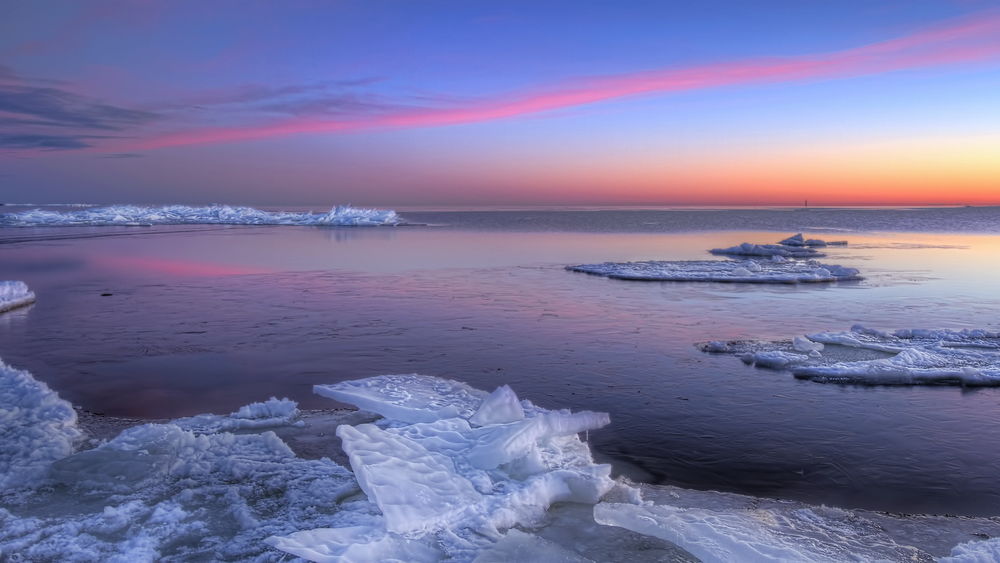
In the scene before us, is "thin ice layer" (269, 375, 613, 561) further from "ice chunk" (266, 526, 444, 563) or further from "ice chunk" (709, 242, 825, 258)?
"ice chunk" (709, 242, 825, 258)

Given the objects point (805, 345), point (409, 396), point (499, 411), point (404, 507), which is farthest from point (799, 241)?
point (404, 507)

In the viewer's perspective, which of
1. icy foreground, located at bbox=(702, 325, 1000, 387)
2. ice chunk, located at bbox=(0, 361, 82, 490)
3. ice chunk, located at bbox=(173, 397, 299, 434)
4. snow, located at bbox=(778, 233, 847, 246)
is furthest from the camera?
snow, located at bbox=(778, 233, 847, 246)

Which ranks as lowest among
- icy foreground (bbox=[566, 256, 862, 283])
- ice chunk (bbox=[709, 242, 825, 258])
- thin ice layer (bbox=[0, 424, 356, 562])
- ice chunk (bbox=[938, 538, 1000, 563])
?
thin ice layer (bbox=[0, 424, 356, 562])

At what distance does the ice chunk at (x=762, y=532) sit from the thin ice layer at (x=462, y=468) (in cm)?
46

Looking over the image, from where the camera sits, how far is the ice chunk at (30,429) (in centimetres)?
462

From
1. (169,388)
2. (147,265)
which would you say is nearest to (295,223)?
(147,265)

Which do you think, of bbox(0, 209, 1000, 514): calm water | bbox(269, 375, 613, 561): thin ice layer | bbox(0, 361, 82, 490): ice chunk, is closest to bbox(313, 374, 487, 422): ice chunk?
bbox(269, 375, 613, 561): thin ice layer

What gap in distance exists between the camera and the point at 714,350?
8367mm

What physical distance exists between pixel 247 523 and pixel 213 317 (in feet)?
25.1

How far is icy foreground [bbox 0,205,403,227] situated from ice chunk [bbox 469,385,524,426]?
46.0m

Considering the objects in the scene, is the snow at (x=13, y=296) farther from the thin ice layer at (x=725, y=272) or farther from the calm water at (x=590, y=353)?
the thin ice layer at (x=725, y=272)

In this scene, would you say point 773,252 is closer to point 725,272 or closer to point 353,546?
point 725,272

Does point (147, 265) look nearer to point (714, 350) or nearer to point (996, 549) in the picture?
point (714, 350)

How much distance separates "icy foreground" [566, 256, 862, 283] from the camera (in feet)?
51.2
